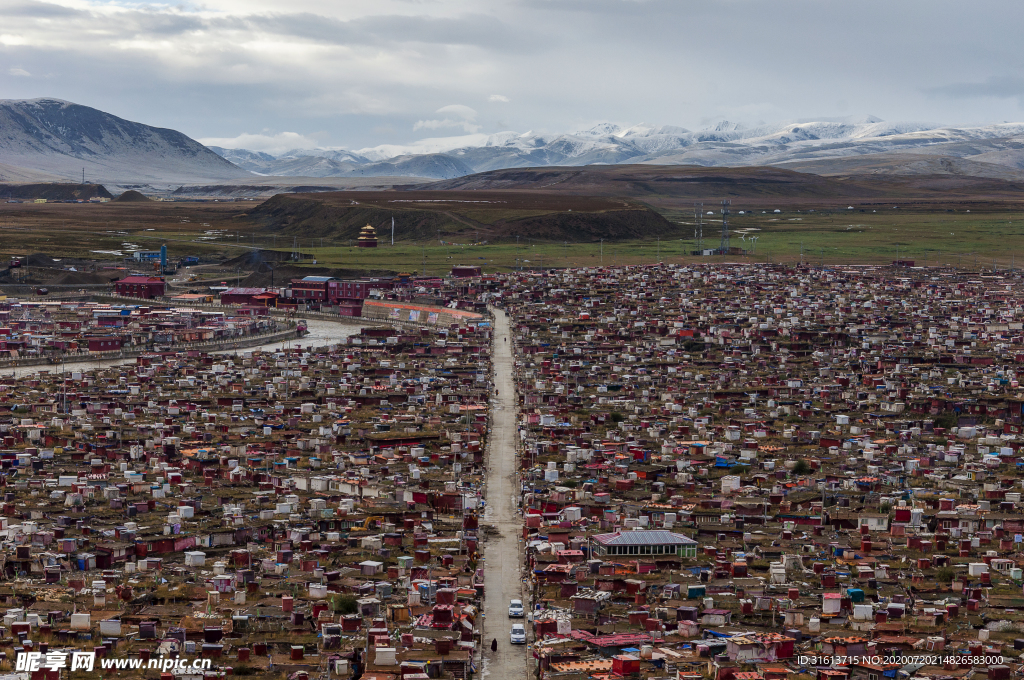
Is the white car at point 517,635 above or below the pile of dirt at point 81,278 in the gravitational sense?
above

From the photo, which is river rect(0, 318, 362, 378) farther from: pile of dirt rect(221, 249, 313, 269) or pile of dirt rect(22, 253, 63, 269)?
pile of dirt rect(22, 253, 63, 269)

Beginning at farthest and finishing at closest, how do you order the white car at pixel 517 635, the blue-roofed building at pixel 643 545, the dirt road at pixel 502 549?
1. the blue-roofed building at pixel 643 545
2. the white car at pixel 517 635
3. the dirt road at pixel 502 549

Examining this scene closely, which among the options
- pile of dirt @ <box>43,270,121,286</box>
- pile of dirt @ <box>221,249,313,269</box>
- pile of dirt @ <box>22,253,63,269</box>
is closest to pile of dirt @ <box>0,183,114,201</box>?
pile of dirt @ <box>221,249,313,269</box>

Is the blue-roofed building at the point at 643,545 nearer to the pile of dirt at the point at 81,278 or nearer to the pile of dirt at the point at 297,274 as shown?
the pile of dirt at the point at 297,274

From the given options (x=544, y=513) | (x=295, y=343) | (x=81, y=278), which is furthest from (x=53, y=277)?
(x=544, y=513)

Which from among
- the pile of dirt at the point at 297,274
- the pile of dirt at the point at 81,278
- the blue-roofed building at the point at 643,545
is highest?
the blue-roofed building at the point at 643,545

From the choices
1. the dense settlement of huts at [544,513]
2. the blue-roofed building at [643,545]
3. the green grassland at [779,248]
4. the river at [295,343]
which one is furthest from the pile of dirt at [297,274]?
the blue-roofed building at [643,545]
